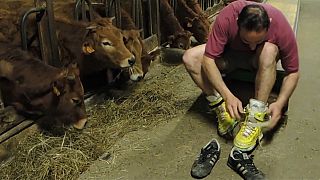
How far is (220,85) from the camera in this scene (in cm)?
329

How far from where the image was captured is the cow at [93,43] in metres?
4.05

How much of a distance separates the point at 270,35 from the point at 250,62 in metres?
0.38

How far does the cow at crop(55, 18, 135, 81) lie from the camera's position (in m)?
4.05

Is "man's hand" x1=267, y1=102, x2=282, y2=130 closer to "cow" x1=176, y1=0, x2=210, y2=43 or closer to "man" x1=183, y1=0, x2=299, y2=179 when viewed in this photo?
"man" x1=183, y1=0, x2=299, y2=179

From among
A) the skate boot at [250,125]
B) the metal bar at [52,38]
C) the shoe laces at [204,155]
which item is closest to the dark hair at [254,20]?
the skate boot at [250,125]

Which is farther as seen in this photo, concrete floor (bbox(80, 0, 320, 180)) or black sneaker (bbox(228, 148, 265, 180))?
concrete floor (bbox(80, 0, 320, 180))

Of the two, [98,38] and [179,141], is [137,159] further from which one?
[98,38]

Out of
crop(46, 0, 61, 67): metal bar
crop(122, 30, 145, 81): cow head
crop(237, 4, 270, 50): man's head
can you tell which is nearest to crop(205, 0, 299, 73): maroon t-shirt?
crop(237, 4, 270, 50): man's head

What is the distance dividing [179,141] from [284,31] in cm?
115

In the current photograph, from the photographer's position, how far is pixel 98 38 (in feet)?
13.2

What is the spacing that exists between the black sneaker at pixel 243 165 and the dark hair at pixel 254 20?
0.85 meters

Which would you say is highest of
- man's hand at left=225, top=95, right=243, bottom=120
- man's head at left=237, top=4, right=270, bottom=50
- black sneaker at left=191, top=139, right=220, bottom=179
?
man's head at left=237, top=4, right=270, bottom=50

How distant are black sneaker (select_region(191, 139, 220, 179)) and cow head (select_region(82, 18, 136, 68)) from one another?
4.16 feet

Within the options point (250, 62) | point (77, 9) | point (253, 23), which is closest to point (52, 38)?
point (77, 9)
